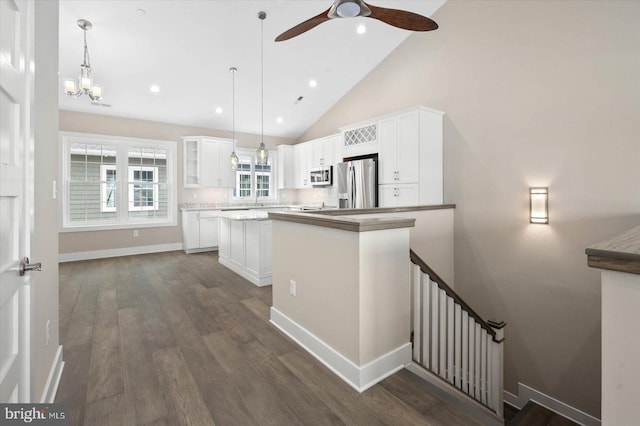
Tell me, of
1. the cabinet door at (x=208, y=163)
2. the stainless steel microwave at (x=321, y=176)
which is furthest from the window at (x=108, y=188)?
the stainless steel microwave at (x=321, y=176)

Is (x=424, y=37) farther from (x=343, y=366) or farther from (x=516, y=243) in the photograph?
(x=343, y=366)

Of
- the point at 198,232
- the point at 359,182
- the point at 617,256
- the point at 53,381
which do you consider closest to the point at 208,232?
the point at 198,232

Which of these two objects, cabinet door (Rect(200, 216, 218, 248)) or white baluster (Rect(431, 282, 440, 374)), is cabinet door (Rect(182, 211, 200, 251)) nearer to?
cabinet door (Rect(200, 216, 218, 248))

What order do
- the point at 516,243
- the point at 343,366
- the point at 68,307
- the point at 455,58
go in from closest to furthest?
the point at 343,366, the point at 68,307, the point at 516,243, the point at 455,58

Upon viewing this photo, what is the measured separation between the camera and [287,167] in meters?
7.59

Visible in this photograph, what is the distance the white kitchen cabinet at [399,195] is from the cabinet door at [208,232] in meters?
3.80

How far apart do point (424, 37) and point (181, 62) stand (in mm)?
3901

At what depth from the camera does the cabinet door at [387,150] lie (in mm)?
4301

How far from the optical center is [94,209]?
18.9 feet

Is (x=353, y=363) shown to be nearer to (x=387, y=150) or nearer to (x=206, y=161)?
(x=387, y=150)

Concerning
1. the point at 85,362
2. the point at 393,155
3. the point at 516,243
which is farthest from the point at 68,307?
the point at 516,243

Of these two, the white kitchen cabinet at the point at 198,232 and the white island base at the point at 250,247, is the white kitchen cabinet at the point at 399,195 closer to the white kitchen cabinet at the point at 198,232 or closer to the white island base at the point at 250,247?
the white island base at the point at 250,247

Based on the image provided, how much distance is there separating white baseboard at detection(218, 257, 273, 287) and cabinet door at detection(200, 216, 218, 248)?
130 cm

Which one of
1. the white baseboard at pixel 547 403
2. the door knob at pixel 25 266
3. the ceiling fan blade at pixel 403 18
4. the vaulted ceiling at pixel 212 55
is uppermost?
the vaulted ceiling at pixel 212 55
